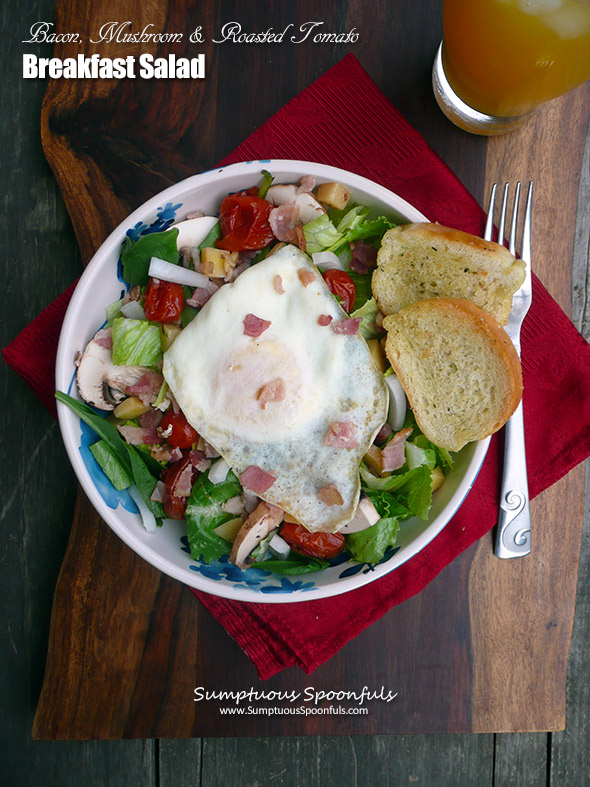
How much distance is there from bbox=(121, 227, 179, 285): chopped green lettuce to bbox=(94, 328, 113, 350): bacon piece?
0.78ft

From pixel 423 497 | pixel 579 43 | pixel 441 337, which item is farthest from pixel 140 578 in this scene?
pixel 579 43

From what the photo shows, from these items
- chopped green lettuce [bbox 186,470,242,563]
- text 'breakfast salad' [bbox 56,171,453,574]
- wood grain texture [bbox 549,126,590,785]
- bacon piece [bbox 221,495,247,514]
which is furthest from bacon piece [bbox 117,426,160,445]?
wood grain texture [bbox 549,126,590,785]

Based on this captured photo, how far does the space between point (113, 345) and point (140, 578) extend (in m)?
1.07

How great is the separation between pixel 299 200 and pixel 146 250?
1.92ft

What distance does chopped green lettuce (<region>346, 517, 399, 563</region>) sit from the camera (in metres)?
2.23

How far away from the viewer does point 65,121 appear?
261cm

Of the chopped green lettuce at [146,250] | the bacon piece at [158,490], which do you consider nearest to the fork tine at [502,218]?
the chopped green lettuce at [146,250]

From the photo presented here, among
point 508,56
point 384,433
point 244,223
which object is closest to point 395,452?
point 384,433

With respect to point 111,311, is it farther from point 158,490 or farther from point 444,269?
point 444,269

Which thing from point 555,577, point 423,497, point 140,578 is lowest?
point 140,578

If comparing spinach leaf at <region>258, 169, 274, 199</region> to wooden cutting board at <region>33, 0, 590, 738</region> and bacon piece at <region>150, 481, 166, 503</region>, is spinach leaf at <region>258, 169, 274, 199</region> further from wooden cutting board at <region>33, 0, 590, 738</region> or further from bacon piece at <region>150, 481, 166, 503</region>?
bacon piece at <region>150, 481, 166, 503</region>

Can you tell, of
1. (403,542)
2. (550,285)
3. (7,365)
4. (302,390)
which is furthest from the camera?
(7,365)

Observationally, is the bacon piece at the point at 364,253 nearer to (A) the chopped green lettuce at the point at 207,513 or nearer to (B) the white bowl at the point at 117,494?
(B) the white bowl at the point at 117,494

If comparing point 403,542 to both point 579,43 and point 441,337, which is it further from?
point 579,43
